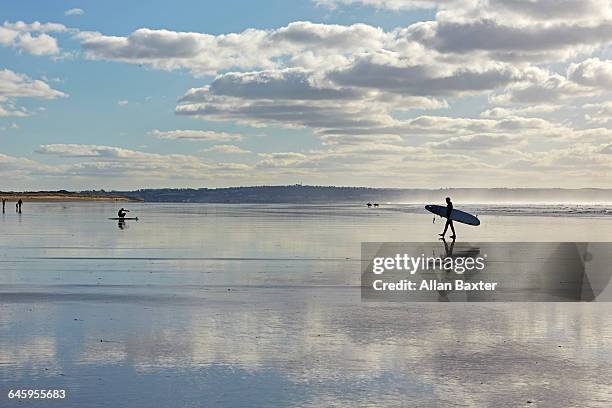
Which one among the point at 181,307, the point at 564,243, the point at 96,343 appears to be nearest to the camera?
the point at 96,343

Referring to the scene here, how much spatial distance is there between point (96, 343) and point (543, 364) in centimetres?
651

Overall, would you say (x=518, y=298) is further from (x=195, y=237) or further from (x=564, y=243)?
(x=195, y=237)

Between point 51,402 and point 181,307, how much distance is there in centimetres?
686

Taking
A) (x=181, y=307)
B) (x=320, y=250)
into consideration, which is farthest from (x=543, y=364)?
(x=320, y=250)

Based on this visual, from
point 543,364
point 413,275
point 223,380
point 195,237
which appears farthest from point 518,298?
point 195,237

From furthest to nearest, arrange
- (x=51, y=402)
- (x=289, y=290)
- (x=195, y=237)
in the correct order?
1. (x=195, y=237)
2. (x=289, y=290)
3. (x=51, y=402)

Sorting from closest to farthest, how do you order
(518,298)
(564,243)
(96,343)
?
(96,343) → (518,298) → (564,243)

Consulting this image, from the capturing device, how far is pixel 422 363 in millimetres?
10281

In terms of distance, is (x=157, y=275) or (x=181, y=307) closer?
(x=181, y=307)

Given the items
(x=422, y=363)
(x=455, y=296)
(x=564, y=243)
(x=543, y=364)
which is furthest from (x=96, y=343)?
(x=564, y=243)

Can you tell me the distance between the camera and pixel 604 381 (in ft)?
30.7

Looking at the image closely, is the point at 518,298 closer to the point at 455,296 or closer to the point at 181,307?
the point at 455,296

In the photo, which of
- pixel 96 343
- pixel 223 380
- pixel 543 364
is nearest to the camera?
pixel 223 380

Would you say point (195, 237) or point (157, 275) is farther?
point (195, 237)
